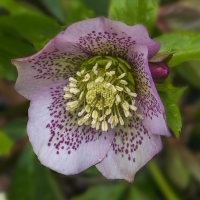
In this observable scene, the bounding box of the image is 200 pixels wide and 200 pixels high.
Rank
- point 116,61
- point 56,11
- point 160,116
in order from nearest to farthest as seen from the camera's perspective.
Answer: point 160,116 → point 116,61 → point 56,11

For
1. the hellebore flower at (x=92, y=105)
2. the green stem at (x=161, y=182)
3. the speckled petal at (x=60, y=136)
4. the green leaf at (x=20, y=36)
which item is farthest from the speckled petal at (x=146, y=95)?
the green stem at (x=161, y=182)

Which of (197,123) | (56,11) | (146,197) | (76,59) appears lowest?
(146,197)

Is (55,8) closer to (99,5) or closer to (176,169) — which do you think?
(99,5)

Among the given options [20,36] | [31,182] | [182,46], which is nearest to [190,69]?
[182,46]

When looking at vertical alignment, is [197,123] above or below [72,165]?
below

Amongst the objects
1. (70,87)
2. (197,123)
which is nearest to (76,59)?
(70,87)

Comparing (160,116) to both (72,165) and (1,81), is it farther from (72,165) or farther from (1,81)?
(1,81)

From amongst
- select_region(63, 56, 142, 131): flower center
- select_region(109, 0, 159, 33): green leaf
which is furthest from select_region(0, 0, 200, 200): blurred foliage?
select_region(63, 56, 142, 131): flower center
